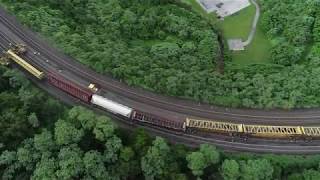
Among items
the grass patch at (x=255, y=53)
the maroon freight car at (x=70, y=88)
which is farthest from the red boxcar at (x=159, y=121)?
the grass patch at (x=255, y=53)

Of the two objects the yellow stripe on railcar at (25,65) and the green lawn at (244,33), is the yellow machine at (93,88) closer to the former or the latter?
the yellow stripe on railcar at (25,65)

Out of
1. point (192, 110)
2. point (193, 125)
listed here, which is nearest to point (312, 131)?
point (193, 125)

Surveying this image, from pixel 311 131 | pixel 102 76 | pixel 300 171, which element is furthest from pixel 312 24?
pixel 102 76

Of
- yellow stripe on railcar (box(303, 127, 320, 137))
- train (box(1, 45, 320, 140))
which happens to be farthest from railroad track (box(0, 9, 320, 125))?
yellow stripe on railcar (box(303, 127, 320, 137))

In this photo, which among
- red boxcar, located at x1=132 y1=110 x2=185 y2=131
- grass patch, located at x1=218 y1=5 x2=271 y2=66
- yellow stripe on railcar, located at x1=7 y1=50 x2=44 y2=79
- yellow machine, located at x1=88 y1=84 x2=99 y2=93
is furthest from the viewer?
grass patch, located at x1=218 y1=5 x2=271 y2=66

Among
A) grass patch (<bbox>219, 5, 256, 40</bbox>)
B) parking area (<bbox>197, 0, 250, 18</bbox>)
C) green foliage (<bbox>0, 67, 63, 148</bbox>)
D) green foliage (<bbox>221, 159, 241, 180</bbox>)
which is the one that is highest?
parking area (<bbox>197, 0, 250, 18</bbox>)

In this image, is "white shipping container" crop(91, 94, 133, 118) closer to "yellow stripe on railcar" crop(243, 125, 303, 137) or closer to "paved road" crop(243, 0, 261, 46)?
"yellow stripe on railcar" crop(243, 125, 303, 137)
